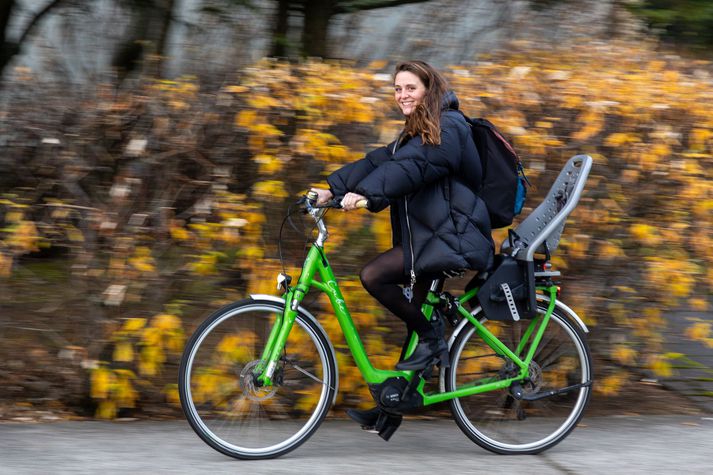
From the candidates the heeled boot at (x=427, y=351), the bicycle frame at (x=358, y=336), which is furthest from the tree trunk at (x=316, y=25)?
the heeled boot at (x=427, y=351)

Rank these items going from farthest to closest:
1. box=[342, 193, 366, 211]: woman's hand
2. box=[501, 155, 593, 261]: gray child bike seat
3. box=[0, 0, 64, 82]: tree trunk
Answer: box=[0, 0, 64, 82]: tree trunk < box=[501, 155, 593, 261]: gray child bike seat < box=[342, 193, 366, 211]: woman's hand

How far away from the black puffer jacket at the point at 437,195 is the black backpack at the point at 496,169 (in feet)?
0.23

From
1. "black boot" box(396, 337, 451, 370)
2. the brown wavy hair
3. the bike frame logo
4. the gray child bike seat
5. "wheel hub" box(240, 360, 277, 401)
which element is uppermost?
the brown wavy hair

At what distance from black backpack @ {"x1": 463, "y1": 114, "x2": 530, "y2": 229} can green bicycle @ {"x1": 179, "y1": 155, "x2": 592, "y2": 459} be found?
25 cm

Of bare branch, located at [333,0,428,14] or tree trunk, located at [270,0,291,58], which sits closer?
tree trunk, located at [270,0,291,58]

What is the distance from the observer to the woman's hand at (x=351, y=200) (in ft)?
14.5

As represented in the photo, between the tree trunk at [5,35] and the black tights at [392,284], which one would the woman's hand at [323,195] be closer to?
the black tights at [392,284]

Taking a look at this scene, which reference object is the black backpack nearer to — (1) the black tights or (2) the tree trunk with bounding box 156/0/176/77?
(1) the black tights

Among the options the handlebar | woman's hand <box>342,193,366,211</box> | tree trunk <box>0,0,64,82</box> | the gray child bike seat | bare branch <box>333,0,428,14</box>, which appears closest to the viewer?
woman's hand <box>342,193,366,211</box>

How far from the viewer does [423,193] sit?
4.59 m

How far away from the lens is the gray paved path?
461 centimetres

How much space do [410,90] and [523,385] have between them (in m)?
1.51

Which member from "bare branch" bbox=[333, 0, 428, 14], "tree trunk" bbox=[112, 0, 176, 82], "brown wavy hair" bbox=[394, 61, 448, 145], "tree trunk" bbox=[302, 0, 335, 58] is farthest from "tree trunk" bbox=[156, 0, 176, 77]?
"brown wavy hair" bbox=[394, 61, 448, 145]

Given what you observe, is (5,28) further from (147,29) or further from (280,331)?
(280,331)
